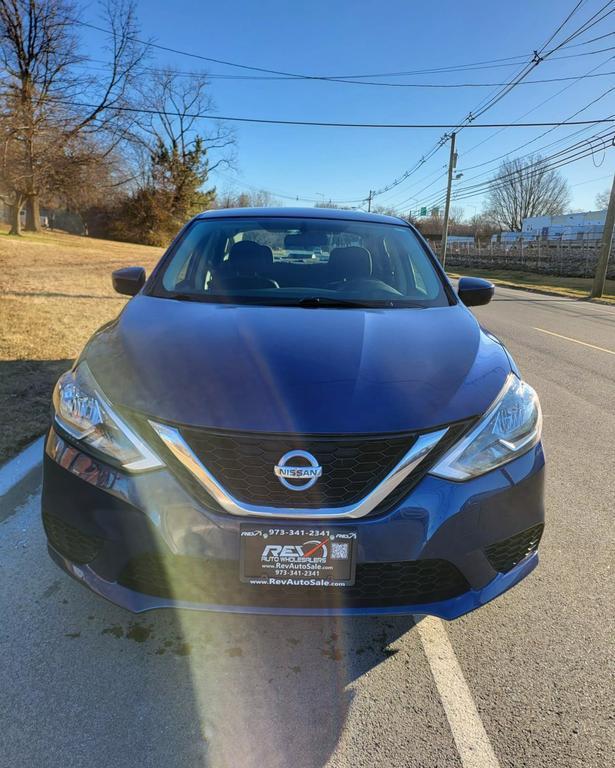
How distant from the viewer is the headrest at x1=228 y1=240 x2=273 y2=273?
3279 mm

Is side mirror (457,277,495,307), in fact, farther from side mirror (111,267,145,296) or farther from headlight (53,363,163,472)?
headlight (53,363,163,472)

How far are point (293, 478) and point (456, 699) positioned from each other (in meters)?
1.01

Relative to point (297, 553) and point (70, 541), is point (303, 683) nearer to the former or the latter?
point (297, 553)

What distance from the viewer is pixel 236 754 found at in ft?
5.44

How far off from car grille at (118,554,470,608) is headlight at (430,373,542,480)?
1.03ft

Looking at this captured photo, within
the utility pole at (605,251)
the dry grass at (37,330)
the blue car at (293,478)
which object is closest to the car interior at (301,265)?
the blue car at (293,478)

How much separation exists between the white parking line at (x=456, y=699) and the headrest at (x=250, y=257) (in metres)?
2.11

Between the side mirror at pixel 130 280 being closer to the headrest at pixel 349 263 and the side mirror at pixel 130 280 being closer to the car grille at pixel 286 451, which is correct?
the headrest at pixel 349 263

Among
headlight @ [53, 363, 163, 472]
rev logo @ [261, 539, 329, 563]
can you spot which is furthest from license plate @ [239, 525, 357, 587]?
headlight @ [53, 363, 163, 472]

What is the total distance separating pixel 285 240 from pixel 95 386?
194 centimetres

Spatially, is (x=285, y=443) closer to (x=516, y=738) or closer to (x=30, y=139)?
(x=516, y=738)

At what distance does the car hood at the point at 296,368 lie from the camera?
173cm

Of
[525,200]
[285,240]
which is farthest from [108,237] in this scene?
[525,200]

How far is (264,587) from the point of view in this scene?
67.7 inches
